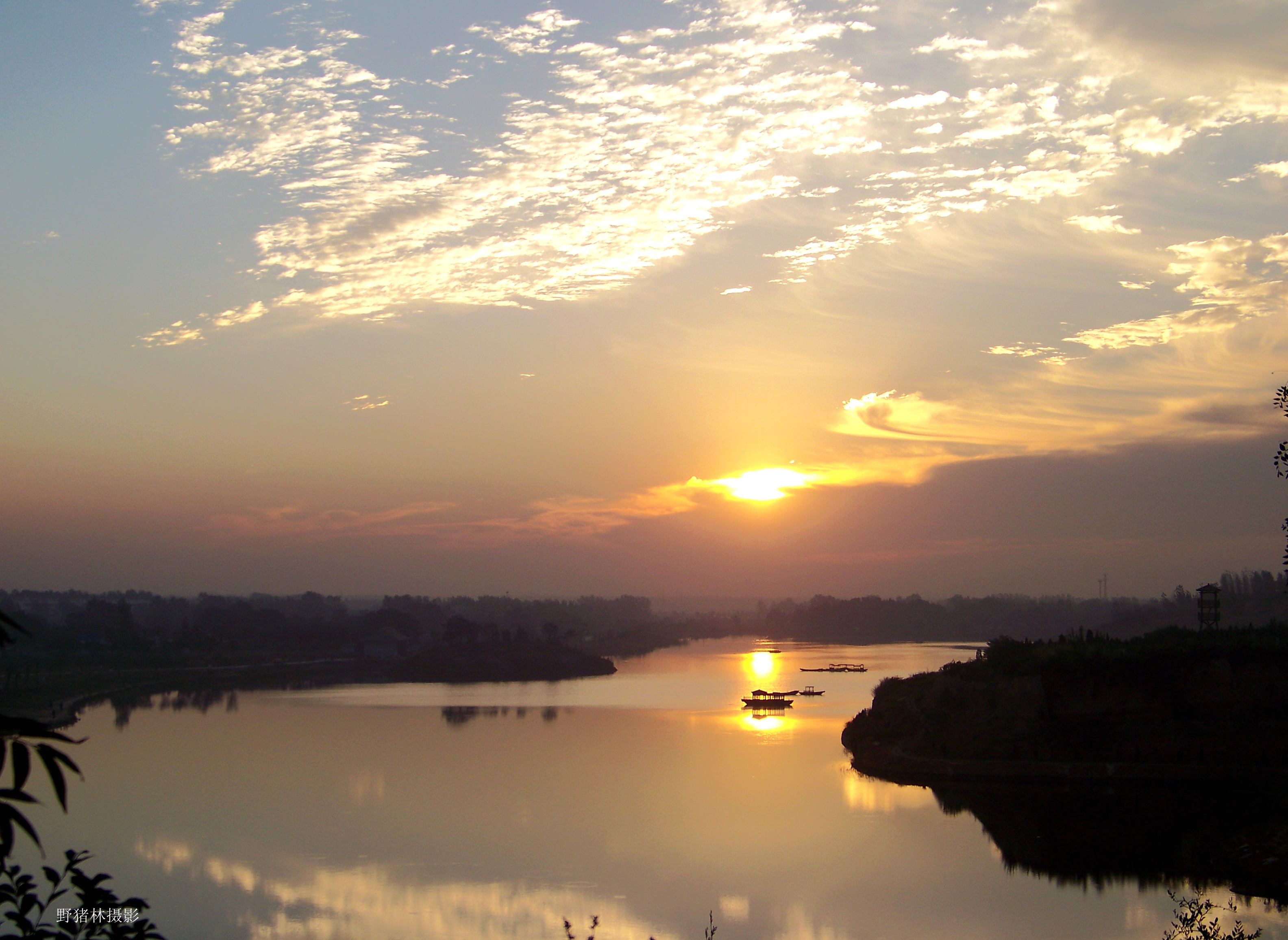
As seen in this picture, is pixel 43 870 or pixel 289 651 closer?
pixel 43 870

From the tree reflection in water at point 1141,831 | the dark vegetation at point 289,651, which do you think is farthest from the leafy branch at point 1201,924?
the dark vegetation at point 289,651

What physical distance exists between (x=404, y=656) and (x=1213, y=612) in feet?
254

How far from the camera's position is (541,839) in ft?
86.0

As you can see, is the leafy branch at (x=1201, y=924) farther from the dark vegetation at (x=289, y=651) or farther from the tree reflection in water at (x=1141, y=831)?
the dark vegetation at (x=289, y=651)

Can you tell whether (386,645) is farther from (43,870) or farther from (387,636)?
(43,870)

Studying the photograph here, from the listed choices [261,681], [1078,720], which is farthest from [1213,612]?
[261,681]

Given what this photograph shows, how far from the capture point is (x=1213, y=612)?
154 feet

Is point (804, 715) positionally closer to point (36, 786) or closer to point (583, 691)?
point (583, 691)

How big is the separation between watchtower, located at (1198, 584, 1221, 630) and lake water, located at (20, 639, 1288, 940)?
16.4 m

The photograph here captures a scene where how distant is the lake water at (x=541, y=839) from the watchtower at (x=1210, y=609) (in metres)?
16.4

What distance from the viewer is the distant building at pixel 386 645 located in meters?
108

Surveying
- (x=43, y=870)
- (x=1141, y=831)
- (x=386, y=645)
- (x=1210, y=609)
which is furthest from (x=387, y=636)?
(x=43, y=870)

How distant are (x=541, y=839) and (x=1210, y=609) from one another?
34.3 m

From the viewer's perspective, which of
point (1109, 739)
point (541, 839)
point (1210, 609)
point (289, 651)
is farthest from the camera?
point (289, 651)
